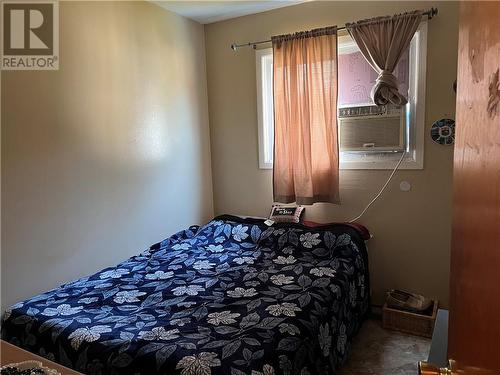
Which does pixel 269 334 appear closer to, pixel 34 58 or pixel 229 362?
pixel 229 362

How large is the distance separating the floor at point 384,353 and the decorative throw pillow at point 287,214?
0.98m

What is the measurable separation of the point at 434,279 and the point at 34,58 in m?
3.07

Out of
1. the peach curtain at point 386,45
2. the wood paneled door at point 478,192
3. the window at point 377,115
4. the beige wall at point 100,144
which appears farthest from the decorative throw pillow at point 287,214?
the wood paneled door at point 478,192

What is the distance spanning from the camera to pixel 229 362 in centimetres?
148

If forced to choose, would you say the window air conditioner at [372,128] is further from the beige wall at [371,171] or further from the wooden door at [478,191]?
the wooden door at [478,191]

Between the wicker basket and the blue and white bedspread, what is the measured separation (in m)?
0.17

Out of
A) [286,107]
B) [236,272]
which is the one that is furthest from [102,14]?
[236,272]

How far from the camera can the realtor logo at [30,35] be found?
2041mm

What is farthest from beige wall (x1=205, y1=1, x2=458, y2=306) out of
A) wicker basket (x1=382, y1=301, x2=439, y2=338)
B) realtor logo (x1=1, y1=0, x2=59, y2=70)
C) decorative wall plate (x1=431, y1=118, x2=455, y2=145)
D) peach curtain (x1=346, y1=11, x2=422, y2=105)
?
realtor logo (x1=1, y1=0, x2=59, y2=70)

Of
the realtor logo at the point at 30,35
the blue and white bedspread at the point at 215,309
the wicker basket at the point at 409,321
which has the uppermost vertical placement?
the realtor logo at the point at 30,35

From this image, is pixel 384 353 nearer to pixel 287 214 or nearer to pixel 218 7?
pixel 287 214

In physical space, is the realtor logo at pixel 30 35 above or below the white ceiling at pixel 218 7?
below

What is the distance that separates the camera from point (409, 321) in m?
2.61

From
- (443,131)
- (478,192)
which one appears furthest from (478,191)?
(443,131)
